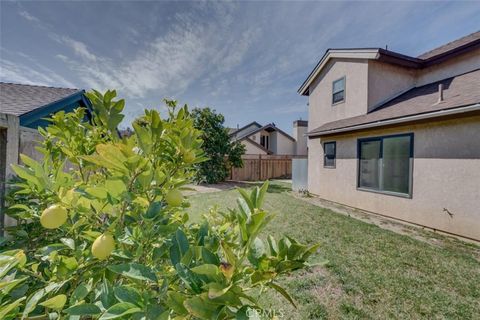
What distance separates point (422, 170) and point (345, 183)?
2.62 meters

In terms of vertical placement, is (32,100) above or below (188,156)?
above

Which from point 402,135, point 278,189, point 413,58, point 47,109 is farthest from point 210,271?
point 278,189

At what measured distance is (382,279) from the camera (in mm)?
3254

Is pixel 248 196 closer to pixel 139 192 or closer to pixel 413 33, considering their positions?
pixel 139 192

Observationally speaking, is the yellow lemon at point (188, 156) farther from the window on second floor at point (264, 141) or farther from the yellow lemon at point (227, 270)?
the window on second floor at point (264, 141)

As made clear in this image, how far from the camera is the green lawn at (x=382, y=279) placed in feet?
8.54

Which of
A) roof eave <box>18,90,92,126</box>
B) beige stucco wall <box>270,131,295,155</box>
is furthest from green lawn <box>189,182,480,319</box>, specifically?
beige stucco wall <box>270,131,295,155</box>

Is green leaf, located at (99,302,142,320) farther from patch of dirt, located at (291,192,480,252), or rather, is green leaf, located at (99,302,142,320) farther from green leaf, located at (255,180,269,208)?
patch of dirt, located at (291,192,480,252)

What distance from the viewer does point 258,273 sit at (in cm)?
66

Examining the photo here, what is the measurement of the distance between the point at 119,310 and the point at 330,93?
10.4 m

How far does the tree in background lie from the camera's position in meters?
13.4

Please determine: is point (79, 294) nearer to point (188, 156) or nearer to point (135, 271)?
point (135, 271)

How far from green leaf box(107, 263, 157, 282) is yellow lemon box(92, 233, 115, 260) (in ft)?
0.20

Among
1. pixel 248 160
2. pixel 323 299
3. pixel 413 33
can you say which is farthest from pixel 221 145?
pixel 323 299
